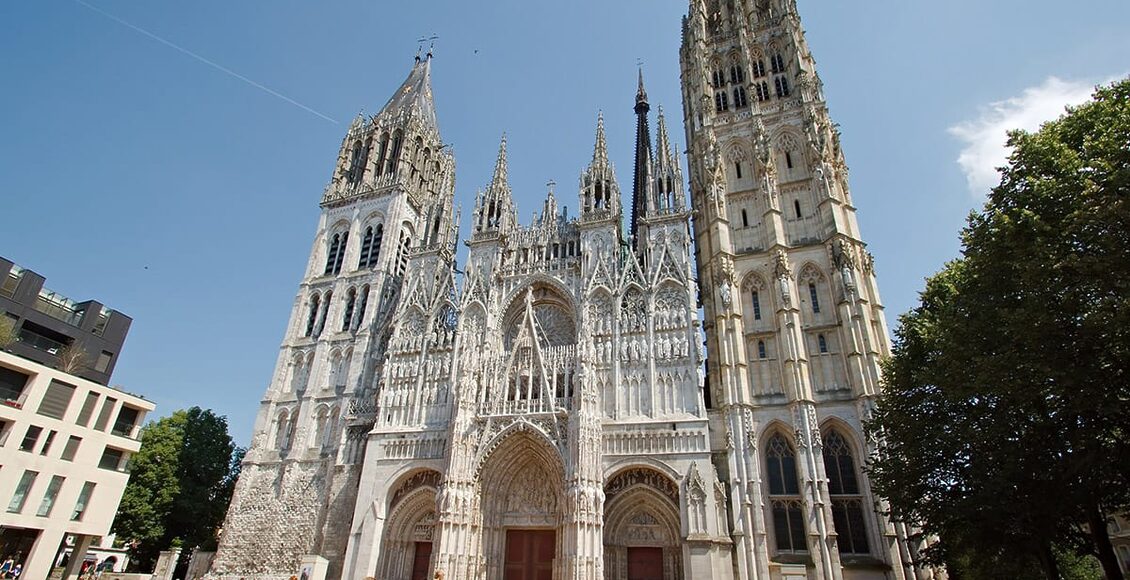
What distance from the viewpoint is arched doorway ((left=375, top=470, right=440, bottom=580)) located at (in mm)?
24594

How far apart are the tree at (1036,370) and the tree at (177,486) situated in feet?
118

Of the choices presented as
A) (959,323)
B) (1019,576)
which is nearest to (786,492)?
(1019,576)

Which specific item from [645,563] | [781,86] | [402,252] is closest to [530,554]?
[645,563]

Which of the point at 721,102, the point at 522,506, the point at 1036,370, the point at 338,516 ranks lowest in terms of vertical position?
→ the point at 338,516

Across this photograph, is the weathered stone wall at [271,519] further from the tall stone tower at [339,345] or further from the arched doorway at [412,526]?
the arched doorway at [412,526]

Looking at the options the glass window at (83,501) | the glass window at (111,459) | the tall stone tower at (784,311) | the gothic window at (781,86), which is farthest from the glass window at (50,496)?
the gothic window at (781,86)

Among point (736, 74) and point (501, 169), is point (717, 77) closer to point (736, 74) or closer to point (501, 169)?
point (736, 74)

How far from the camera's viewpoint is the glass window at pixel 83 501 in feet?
85.8

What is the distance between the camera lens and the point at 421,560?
981 inches

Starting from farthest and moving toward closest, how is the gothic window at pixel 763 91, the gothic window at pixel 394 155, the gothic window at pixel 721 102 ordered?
1. the gothic window at pixel 394 155
2. the gothic window at pixel 721 102
3. the gothic window at pixel 763 91

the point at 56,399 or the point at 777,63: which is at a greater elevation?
the point at 777,63

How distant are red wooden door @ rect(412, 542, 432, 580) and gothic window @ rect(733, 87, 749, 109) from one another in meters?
28.1

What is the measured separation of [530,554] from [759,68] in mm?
28910

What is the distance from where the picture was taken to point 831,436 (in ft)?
74.7
